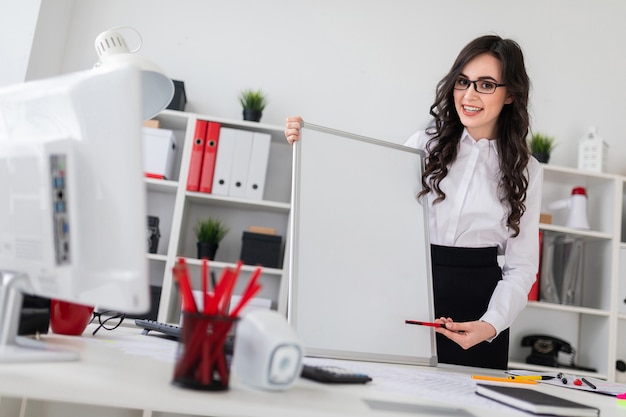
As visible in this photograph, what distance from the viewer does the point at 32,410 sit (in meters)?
1.56

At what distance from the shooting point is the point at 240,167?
2.98m

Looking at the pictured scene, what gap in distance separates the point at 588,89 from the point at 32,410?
11.3 feet

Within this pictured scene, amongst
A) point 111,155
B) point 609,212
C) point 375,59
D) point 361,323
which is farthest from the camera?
point 375,59

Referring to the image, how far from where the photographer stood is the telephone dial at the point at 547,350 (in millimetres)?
3143

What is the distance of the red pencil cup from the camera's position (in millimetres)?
723

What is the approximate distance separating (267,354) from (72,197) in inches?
13.4

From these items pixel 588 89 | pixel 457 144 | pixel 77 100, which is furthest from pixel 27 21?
pixel 588 89

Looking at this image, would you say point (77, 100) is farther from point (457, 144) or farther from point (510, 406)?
point (457, 144)

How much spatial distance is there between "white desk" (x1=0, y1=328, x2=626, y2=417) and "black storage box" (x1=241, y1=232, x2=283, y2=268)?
1.94 metres

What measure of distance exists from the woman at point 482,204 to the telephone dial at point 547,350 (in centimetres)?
151

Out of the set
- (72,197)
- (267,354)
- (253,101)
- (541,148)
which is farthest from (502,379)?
(541,148)

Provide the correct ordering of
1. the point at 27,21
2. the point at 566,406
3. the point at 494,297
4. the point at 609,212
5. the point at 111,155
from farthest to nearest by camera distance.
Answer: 1. the point at 609,212
2. the point at 27,21
3. the point at 494,297
4. the point at 566,406
5. the point at 111,155

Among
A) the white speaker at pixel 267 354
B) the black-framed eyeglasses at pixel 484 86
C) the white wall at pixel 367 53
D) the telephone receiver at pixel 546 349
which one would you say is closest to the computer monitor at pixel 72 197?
the white speaker at pixel 267 354

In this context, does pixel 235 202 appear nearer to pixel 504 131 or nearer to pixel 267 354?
pixel 504 131
